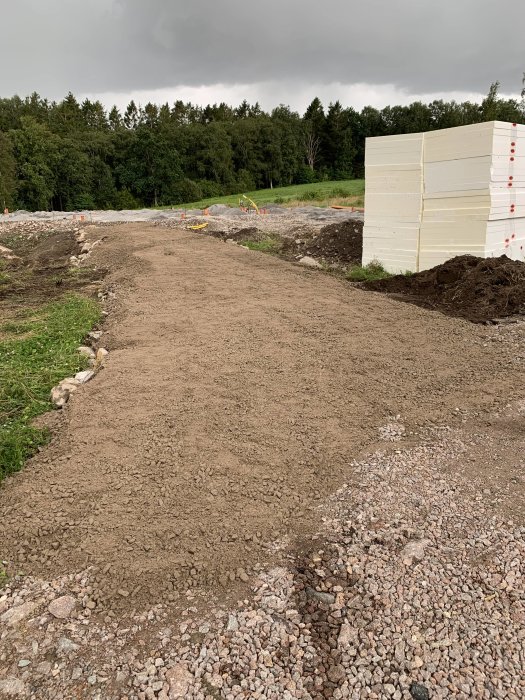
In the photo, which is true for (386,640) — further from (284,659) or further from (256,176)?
(256,176)

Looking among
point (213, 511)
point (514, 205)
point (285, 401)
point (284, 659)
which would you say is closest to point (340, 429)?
point (285, 401)

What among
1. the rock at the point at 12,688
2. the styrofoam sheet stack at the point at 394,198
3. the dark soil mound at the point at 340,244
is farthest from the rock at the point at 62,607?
the dark soil mound at the point at 340,244

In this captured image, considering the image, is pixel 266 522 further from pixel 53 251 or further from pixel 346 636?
pixel 53 251

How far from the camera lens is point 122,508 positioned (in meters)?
3.59

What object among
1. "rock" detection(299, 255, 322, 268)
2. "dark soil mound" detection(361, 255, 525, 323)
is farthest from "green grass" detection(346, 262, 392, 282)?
"rock" detection(299, 255, 322, 268)

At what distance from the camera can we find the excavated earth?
254 centimetres

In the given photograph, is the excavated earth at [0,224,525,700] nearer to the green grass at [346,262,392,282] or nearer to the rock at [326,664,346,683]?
the rock at [326,664,346,683]

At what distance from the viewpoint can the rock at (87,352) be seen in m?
6.51

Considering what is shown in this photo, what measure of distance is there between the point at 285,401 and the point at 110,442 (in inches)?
64.3

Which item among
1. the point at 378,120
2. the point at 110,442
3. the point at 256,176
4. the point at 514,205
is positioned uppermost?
the point at 378,120

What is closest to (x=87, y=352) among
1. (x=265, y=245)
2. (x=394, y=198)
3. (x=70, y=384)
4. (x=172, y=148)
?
(x=70, y=384)

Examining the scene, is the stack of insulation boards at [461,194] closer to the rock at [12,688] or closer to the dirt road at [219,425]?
the dirt road at [219,425]

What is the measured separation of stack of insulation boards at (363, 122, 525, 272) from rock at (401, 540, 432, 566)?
7577 mm

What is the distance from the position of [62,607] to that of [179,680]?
83 centimetres
